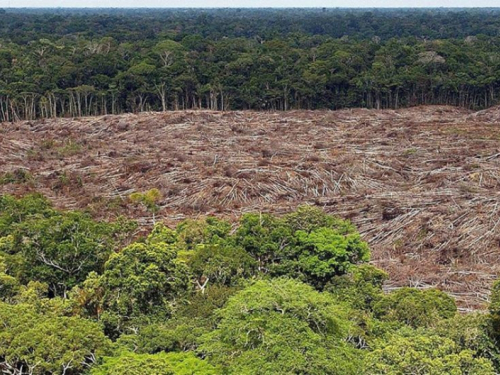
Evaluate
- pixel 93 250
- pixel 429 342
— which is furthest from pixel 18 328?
pixel 429 342

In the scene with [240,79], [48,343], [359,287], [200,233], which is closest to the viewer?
[48,343]

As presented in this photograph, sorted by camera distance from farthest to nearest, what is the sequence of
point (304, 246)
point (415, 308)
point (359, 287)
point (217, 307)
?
point (304, 246) < point (359, 287) < point (217, 307) < point (415, 308)

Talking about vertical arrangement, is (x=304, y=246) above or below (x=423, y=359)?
below

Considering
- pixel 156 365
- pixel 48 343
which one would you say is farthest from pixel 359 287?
pixel 48 343

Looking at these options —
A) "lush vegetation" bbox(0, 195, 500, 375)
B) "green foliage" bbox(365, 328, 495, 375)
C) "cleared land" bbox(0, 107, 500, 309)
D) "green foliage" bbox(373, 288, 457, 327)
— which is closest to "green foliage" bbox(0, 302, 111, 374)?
"lush vegetation" bbox(0, 195, 500, 375)

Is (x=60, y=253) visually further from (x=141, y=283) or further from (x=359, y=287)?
(x=359, y=287)

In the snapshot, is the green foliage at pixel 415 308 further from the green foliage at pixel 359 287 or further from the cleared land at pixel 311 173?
the cleared land at pixel 311 173

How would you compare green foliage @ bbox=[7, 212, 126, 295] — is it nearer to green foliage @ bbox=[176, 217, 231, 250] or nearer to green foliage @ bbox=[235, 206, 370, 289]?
green foliage @ bbox=[176, 217, 231, 250]

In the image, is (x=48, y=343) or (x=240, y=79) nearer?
(x=48, y=343)

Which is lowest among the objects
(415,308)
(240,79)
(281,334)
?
(415,308)
